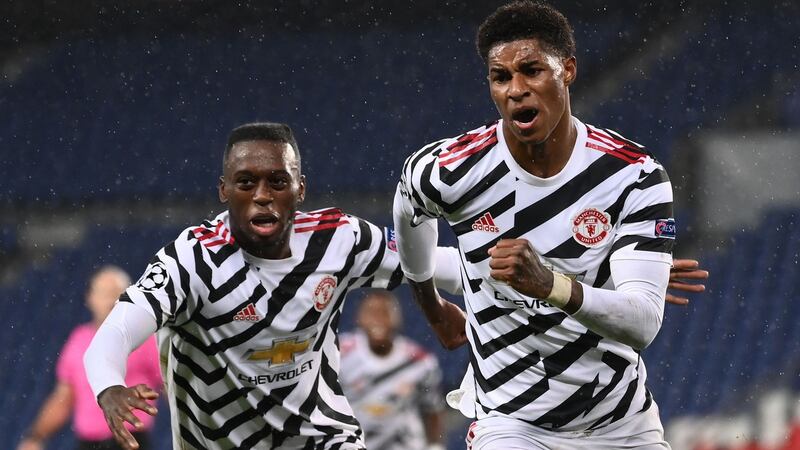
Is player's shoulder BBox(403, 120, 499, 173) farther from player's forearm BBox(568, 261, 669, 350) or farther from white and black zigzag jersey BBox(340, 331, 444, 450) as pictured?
white and black zigzag jersey BBox(340, 331, 444, 450)

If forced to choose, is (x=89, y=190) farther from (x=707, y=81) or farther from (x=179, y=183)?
(x=707, y=81)

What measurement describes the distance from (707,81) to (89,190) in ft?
20.1

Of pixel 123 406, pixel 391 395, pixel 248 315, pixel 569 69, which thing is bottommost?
pixel 391 395

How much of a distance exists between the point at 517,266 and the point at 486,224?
74cm

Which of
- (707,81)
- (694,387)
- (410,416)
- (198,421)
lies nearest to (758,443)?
(694,387)

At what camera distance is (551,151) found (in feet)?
13.8

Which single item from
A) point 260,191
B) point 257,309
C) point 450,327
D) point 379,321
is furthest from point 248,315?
point 379,321

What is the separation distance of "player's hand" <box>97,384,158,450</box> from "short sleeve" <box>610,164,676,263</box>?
1418 mm

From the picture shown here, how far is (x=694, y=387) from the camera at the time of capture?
1148 centimetres

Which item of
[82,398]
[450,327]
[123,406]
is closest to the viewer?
[123,406]

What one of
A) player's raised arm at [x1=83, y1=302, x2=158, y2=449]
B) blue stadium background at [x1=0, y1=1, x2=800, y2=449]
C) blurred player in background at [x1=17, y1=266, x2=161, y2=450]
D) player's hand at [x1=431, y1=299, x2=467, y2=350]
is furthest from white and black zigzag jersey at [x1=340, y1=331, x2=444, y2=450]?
player's raised arm at [x1=83, y1=302, x2=158, y2=449]

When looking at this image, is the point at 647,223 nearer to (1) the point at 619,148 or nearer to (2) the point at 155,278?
(1) the point at 619,148

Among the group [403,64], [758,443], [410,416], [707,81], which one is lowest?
[758,443]

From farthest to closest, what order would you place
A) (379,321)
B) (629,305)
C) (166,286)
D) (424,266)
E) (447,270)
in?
(379,321)
(447,270)
(424,266)
(166,286)
(629,305)
